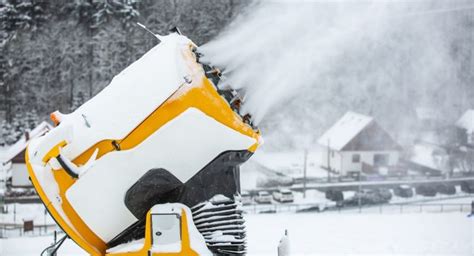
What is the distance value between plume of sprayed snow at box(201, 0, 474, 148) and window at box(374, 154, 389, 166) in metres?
5.27

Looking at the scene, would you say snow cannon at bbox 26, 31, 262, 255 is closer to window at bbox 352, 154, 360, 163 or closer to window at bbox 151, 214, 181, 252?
window at bbox 151, 214, 181, 252

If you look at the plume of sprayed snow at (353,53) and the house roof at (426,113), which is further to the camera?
the house roof at (426,113)

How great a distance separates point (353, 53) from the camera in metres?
32.7

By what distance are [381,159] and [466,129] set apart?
16.5ft

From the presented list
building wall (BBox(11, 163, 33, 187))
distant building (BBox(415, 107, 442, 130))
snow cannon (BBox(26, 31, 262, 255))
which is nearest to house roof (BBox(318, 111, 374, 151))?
distant building (BBox(415, 107, 442, 130))

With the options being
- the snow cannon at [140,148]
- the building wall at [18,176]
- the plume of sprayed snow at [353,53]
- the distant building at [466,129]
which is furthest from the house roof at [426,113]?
the snow cannon at [140,148]

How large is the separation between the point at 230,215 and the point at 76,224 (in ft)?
2.88

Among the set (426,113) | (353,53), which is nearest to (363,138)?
(426,113)

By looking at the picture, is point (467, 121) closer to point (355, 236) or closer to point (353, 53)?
point (353, 53)

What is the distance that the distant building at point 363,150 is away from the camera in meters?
26.8

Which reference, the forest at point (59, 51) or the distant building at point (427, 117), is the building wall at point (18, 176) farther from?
the distant building at point (427, 117)

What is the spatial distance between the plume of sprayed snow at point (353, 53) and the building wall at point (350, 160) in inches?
173

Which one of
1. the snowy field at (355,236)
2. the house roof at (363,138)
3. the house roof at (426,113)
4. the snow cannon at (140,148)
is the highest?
the house roof at (426,113)

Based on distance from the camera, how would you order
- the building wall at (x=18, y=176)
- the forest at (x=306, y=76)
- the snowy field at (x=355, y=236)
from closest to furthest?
the snowy field at (x=355, y=236) → the building wall at (x=18, y=176) → the forest at (x=306, y=76)
